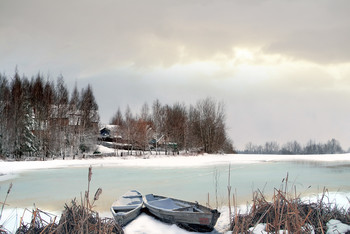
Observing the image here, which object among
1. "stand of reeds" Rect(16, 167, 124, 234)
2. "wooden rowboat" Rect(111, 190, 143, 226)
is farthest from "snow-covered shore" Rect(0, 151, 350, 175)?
"stand of reeds" Rect(16, 167, 124, 234)

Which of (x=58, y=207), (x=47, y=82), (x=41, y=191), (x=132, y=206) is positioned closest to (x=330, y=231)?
(x=132, y=206)

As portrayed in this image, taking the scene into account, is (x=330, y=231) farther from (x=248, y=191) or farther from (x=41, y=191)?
(x=41, y=191)

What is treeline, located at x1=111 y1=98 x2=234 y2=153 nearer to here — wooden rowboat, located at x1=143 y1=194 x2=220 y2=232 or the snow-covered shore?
the snow-covered shore

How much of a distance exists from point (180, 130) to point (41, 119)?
672 inches

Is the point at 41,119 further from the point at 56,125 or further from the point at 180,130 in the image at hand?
the point at 180,130

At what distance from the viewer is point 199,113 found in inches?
1751

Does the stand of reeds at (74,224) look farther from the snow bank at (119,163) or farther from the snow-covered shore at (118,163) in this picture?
the snow bank at (119,163)

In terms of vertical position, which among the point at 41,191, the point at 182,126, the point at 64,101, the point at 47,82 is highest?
the point at 47,82

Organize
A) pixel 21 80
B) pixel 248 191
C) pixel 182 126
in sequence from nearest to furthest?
pixel 248 191 → pixel 21 80 → pixel 182 126

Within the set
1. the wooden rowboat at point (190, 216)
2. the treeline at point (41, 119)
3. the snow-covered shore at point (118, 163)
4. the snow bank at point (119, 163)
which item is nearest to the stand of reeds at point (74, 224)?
the wooden rowboat at point (190, 216)

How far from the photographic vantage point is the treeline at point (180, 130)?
37156mm

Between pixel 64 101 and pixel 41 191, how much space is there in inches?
957

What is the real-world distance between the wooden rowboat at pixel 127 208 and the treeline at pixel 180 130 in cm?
2829

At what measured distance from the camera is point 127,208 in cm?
711
